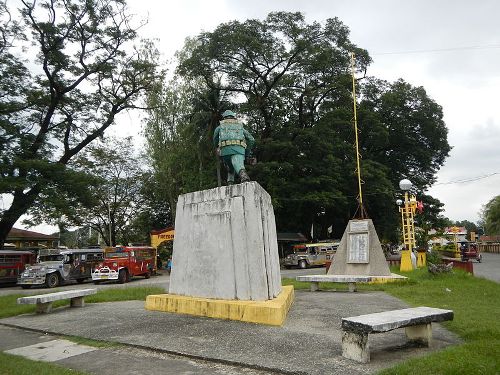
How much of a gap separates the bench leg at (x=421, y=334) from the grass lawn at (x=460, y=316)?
43 cm

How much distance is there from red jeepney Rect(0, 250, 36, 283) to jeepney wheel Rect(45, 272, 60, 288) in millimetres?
3197

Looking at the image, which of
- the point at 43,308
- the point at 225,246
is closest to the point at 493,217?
the point at 225,246

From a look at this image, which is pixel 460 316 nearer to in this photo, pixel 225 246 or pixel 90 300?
pixel 225 246

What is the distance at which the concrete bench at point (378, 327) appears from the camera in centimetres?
480

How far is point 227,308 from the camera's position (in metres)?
7.59

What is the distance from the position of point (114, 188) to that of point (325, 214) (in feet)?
57.0

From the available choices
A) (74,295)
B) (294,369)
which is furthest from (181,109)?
(294,369)

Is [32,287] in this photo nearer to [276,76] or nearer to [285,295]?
[285,295]

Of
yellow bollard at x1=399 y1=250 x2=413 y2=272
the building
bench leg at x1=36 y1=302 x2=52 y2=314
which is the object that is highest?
the building

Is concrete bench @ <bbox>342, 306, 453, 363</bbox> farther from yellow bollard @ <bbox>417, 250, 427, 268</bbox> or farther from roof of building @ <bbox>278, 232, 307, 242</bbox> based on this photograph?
roof of building @ <bbox>278, 232, 307, 242</bbox>

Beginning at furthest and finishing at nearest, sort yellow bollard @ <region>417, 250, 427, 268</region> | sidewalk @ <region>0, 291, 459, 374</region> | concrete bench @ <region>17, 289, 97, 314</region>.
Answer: yellow bollard @ <region>417, 250, 427, 268</region> < concrete bench @ <region>17, 289, 97, 314</region> < sidewalk @ <region>0, 291, 459, 374</region>

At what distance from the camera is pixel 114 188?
3519cm

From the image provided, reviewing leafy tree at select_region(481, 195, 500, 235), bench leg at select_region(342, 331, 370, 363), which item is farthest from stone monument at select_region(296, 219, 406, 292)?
leafy tree at select_region(481, 195, 500, 235)

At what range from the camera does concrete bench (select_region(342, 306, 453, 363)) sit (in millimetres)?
4797
